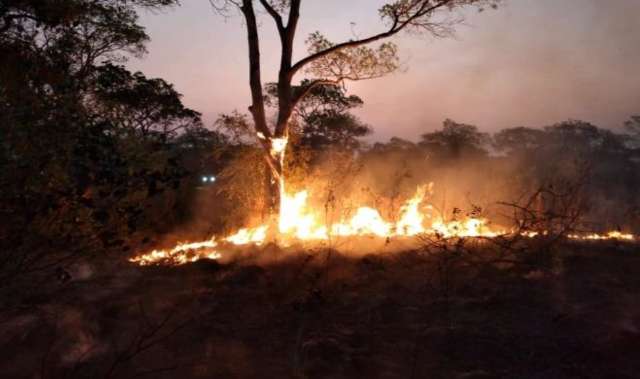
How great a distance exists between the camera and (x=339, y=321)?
22.5ft

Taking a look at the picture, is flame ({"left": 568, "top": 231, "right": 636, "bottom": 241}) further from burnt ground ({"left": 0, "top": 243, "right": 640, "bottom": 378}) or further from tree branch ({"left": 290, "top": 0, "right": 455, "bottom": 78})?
tree branch ({"left": 290, "top": 0, "right": 455, "bottom": 78})

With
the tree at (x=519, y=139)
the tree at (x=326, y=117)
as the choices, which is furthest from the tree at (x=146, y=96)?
the tree at (x=519, y=139)

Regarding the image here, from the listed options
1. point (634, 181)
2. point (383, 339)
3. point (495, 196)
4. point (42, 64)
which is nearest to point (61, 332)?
point (42, 64)

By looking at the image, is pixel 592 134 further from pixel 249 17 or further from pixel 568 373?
pixel 568 373

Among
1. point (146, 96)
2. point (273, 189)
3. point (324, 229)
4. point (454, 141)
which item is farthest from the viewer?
point (454, 141)

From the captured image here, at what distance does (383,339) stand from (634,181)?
30919mm

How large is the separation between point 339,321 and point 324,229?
546 cm

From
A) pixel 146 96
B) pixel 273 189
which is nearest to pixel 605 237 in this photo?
pixel 273 189

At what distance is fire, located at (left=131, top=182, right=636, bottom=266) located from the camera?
10852mm

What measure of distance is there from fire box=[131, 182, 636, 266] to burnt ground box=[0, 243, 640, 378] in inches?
61.2

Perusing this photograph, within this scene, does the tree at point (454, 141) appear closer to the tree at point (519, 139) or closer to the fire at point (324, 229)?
the tree at point (519, 139)

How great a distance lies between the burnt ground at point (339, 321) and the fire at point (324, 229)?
1553mm

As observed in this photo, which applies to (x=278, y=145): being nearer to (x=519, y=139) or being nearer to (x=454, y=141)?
(x=454, y=141)

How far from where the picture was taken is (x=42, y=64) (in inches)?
174
